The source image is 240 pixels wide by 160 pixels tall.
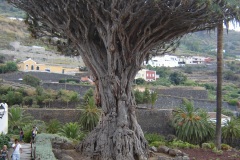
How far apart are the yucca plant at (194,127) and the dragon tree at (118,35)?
34.4ft

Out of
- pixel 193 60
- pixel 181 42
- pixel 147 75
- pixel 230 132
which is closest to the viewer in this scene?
pixel 230 132

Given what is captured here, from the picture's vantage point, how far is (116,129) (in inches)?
540

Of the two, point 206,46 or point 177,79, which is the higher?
point 206,46

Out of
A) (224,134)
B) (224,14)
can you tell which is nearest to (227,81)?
(224,134)

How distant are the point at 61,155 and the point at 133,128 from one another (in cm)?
251

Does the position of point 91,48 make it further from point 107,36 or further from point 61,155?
point 61,155

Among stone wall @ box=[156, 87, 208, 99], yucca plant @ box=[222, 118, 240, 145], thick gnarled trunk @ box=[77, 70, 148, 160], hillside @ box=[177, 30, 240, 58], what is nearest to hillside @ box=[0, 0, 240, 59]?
hillside @ box=[177, 30, 240, 58]

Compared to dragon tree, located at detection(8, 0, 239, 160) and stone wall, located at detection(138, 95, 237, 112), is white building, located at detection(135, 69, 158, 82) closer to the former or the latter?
stone wall, located at detection(138, 95, 237, 112)

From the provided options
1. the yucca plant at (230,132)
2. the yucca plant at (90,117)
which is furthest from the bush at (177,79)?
the yucca plant at (90,117)

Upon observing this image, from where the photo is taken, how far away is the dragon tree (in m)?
13.1

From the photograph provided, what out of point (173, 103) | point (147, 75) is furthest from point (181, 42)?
point (173, 103)

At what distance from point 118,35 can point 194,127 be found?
489 inches

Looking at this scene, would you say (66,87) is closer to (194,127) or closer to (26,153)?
(194,127)

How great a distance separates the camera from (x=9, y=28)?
75.4m
